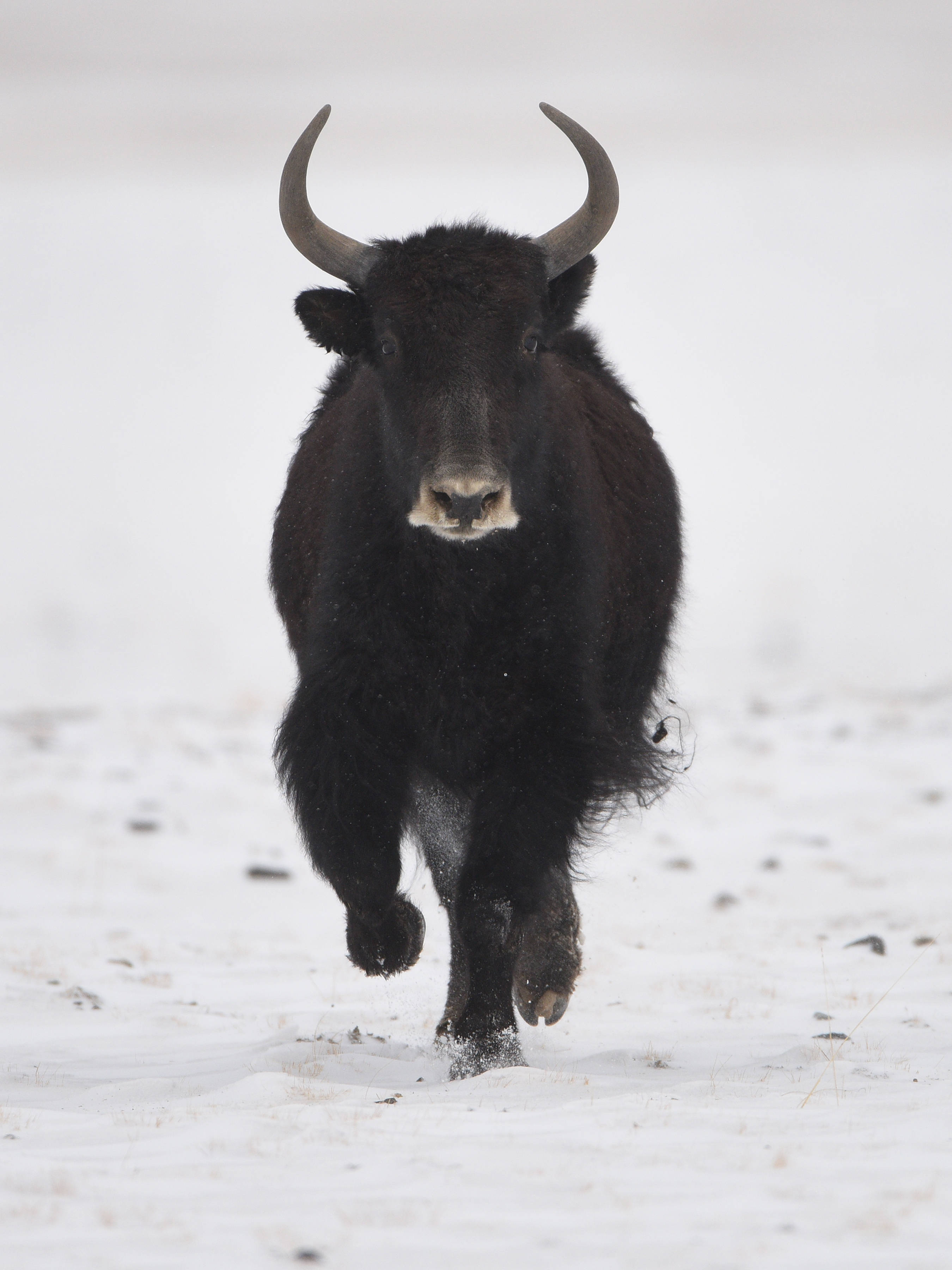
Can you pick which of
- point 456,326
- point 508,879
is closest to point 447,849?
point 508,879

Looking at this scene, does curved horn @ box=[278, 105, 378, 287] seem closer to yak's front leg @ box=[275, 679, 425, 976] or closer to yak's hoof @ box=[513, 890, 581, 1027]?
yak's front leg @ box=[275, 679, 425, 976]

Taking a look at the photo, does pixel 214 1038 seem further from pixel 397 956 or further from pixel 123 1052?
pixel 397 956

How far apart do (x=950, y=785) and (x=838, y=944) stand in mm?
6556

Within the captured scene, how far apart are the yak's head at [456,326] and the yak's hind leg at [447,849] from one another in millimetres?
1007

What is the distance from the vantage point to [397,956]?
4805mm

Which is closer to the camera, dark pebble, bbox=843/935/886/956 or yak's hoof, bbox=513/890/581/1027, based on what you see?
yak's hoof, bbox=513/890/581/1027

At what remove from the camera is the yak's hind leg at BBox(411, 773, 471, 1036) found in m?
4.91

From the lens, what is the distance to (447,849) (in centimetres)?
539

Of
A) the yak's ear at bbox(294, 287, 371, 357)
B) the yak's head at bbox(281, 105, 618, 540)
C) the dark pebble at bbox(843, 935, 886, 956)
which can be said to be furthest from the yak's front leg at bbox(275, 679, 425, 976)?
the dark pebble at bbox(843, 935, 886, 956)

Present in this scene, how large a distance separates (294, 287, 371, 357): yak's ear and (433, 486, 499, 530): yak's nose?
3.51 feet

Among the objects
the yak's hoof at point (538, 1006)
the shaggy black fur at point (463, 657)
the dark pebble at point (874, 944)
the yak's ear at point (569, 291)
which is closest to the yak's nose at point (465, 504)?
the shaggy black fur at point (463, 657)

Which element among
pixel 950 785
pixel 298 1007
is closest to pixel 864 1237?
pixel 298 1007

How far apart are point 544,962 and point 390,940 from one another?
1.88 feet

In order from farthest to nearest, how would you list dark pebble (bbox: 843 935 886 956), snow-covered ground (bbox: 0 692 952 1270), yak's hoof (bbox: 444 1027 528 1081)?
dark pebble (bbox: 843 935 886 956) < yak's hoof (bbox: 444 1027 528 1081) < snow-covered ground (bbox: 0 692 952 1270)
